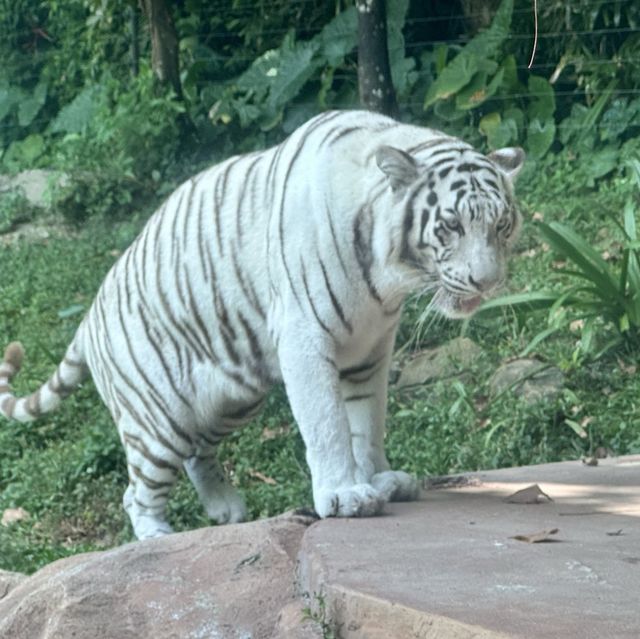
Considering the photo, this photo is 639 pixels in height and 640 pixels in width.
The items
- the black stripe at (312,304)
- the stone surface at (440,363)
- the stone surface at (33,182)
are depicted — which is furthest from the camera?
the stone surface at (33,182)

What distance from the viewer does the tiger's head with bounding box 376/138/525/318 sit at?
4172 millimetres

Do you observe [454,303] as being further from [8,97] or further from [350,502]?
[8,97]

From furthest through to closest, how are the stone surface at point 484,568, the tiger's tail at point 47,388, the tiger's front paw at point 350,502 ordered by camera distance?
the tiger's tail at point 47,388, the tiger's front paw at point 350,502, the stone surface at point 484,568

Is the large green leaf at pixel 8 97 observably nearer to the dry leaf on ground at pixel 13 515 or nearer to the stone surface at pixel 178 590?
the dry leaf on ground at pixel 13 515

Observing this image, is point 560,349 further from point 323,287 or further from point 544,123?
point 323,287

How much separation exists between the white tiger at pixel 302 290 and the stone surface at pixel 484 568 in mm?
273

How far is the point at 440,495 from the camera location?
472 centimetres

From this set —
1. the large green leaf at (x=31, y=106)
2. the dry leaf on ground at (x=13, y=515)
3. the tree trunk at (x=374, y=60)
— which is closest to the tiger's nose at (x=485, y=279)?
the dry leaf on ground at (x=13, y=515)

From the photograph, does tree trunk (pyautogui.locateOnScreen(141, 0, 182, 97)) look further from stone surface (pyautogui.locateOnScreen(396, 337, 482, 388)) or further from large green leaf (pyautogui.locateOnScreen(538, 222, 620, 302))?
large green leaf (pyautogui.locateOnScreen(538, 222, 620, 302))

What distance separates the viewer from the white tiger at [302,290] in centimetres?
424

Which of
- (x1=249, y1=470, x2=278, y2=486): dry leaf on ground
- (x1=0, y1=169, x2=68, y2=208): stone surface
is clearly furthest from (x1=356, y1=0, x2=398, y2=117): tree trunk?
(x1=0, y1=169, x2=68, y2=208): stone surface

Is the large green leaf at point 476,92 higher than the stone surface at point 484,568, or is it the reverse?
the large green leaf at point 476,92

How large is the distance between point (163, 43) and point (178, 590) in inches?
243

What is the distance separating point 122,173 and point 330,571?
6.27 metres
